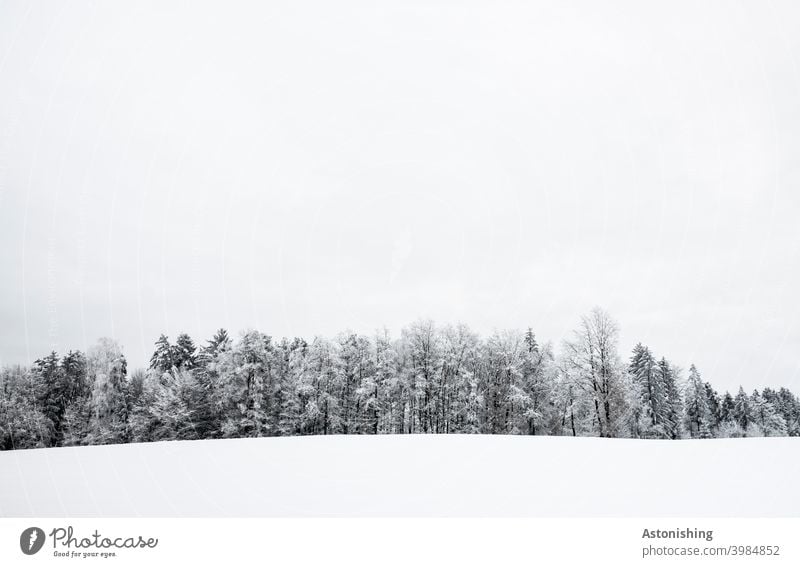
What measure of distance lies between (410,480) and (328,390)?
3092cm

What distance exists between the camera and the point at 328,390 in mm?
42625

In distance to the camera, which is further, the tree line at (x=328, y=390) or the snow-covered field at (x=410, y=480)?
the tree line at (x=328, y=390)

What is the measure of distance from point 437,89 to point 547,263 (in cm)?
3156

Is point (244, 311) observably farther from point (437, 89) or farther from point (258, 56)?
point (437, 89)

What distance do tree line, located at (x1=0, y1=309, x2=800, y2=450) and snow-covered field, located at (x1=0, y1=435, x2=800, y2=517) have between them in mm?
21046

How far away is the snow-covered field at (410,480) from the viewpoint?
9.47 metres

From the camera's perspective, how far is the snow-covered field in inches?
373

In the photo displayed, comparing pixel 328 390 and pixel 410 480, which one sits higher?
pixel 328 390

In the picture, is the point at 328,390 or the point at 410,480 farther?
the point at 328,390

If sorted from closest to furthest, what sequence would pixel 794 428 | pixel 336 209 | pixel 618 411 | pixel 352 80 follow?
pixel 618 411
pixel 794 428
pixel 336 209
pixel 352 80

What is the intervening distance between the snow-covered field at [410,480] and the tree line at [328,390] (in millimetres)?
21046

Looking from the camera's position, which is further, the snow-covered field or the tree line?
the tree line

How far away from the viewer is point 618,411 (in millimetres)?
36281

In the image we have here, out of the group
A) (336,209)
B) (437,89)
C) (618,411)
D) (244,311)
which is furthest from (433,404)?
(437,89)
